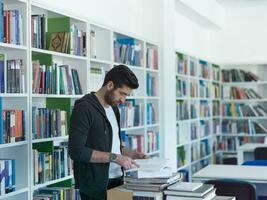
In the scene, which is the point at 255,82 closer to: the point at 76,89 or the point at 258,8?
the point at 258,8

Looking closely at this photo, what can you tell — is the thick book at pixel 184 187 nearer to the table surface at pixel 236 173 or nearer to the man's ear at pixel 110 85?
the man's ear at pixel 110 85

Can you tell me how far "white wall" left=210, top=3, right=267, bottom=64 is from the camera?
9453 millimetres

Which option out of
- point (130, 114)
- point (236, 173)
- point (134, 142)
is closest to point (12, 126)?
point (236, 173)

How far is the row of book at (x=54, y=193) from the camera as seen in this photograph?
12.7ft

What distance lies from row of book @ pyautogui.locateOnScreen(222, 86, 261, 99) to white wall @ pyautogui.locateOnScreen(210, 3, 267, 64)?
0.54 m

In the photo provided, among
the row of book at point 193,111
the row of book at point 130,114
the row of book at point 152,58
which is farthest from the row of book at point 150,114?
the row of book at point 193,111

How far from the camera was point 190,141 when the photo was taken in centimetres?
790

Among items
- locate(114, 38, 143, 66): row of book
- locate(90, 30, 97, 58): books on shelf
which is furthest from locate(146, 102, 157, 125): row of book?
locate(90, 30, 97, 58): books on shelf

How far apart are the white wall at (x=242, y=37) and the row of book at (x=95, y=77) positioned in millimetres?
5092

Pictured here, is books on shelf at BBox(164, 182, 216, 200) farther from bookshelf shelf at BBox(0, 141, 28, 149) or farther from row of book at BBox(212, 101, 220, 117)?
row of book at BBox(212, 101, 220, 117)

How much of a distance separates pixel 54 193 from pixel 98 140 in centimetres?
129

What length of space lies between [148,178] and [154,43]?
3.80 m

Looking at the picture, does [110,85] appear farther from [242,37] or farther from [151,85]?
[242,37]

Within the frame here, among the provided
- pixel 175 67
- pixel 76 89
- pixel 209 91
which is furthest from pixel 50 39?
pixel 209 91
